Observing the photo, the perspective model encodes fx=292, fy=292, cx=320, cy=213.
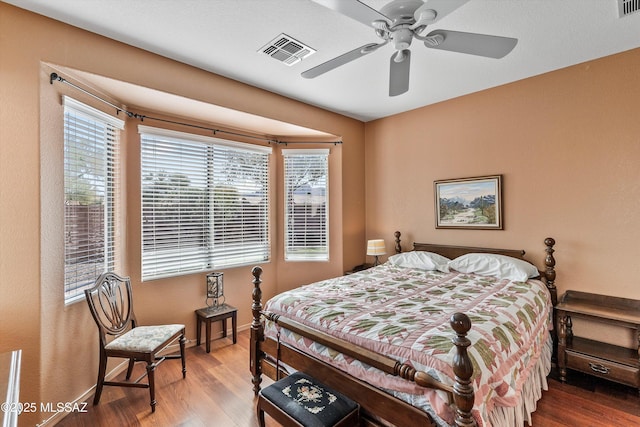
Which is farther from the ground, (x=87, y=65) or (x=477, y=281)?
(x=87, y=65)

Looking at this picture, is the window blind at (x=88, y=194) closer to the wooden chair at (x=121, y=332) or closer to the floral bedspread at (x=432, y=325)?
the wooden chair at (x=121, y=332)

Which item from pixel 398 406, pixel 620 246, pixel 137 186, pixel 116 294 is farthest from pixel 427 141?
pixel 116 294

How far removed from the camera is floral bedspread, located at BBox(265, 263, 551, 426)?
1.53 meters

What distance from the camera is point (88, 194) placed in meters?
2.61

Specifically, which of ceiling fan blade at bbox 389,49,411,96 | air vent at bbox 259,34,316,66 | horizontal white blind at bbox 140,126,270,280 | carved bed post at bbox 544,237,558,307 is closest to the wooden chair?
horizontal white blind at bbox 140,126,270,280

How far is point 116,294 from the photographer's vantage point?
9.12ft

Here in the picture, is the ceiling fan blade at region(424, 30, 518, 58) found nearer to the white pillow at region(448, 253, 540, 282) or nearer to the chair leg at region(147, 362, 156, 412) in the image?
the white pillow at region(448, 253, 540, 282)

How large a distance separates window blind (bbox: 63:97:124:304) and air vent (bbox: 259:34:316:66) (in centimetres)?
165

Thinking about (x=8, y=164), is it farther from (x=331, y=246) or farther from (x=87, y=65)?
(x=331, y=246)

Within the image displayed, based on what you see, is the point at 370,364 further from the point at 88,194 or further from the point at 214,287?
the point at 88,194

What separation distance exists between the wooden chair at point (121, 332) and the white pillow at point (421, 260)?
8.59ft

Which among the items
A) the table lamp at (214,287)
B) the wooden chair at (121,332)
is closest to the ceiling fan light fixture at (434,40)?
the wooden chair at (121,332)

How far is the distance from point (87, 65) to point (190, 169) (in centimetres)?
141

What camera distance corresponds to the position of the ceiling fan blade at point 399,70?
6.78 ft
